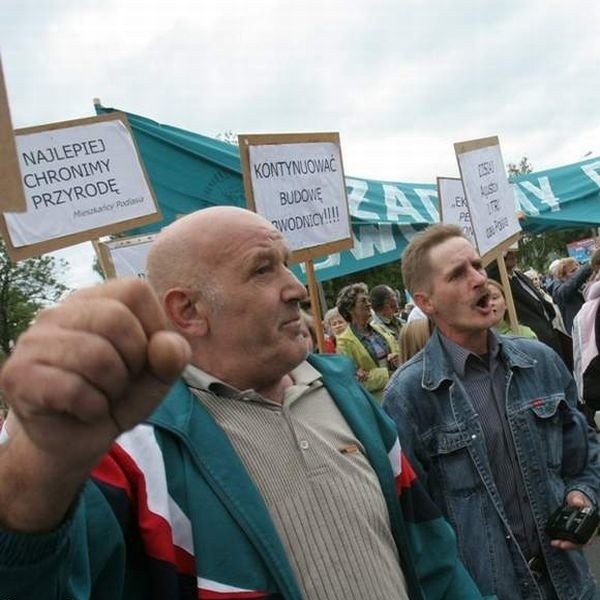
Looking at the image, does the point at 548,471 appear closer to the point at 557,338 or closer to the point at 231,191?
the point at 557,338

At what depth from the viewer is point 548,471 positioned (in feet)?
7.14

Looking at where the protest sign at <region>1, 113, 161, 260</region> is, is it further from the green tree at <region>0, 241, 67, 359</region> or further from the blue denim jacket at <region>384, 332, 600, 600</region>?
the green tree at <region>0, 241, 67, 359</region>

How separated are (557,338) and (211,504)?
14.5ft

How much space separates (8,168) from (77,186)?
2.43 m

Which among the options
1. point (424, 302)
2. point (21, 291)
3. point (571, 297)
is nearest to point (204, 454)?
point (424, 302)

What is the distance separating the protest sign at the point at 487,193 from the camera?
13.5ft

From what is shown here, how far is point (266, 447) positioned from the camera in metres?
1.46

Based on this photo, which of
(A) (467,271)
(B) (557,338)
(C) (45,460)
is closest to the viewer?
(C) (45,460)

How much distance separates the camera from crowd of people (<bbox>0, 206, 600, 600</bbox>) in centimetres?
71

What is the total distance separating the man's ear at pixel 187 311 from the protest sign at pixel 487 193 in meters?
2.67

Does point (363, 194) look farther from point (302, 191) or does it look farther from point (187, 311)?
point (187, 311)

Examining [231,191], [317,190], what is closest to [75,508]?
[317,190]

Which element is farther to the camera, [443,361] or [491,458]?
[443,361]

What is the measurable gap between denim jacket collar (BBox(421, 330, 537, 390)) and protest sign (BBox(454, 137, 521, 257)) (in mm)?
1708
